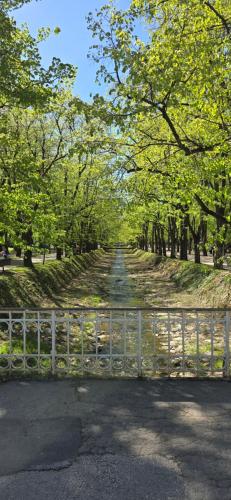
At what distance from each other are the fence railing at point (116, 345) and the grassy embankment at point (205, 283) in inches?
108

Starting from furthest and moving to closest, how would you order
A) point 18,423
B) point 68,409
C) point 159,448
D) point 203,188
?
point 203,188 → point 68,409 → point 18,423 → point 159,448

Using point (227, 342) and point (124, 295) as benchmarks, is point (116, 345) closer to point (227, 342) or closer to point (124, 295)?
point (227, 342)

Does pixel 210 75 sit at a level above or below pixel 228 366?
above

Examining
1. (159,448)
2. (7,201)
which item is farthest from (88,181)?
(159,448)

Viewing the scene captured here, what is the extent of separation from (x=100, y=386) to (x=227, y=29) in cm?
878

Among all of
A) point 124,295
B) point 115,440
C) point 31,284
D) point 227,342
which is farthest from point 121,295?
point 115,440

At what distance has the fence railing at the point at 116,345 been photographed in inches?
279

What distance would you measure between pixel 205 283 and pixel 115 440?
16.1 meters

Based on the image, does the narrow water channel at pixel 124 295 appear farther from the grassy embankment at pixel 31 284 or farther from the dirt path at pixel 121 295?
the grassy embankment at pixel 31 284

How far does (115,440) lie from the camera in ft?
15.7

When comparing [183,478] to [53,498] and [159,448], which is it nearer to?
[159,448]

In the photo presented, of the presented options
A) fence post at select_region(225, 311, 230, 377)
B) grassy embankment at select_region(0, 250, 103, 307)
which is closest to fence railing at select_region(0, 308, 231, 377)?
fence post at select_region(225, 311, 230, 377)

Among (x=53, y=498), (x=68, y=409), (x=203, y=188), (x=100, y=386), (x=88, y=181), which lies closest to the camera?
(x=53, y=498)

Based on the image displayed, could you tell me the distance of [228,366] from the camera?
23.0 feet
